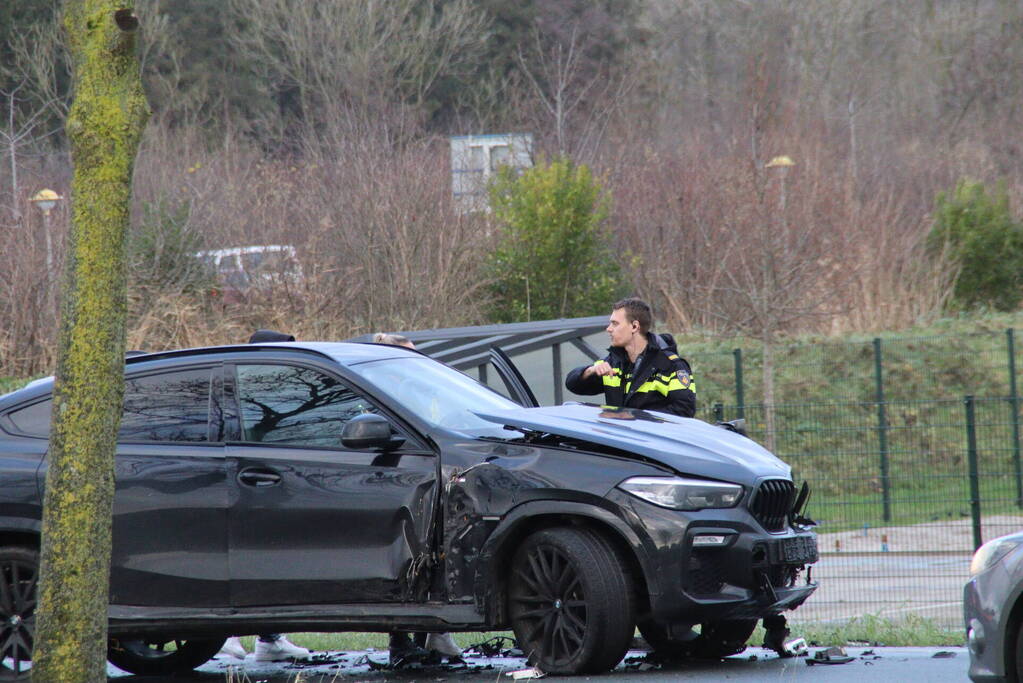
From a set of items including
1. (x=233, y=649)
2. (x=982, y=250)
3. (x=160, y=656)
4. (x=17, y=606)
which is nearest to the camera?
(x=17, y=606)

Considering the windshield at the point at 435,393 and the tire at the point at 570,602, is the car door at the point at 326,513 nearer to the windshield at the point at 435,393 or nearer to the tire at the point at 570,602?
the windshield at the point at 435,393

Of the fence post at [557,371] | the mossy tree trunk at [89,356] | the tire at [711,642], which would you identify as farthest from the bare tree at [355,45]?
the mossy tree trunk at [89,356]

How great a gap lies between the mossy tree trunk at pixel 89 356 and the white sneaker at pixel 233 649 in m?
3.42

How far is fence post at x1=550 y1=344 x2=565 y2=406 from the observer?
1455 centimetres

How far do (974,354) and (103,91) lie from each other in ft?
65.8

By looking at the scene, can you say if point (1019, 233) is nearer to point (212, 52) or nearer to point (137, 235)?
point (137, 235)

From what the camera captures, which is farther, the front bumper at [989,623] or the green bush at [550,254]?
the green bush at [550,254]

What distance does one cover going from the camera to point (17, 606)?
7477 millimetres

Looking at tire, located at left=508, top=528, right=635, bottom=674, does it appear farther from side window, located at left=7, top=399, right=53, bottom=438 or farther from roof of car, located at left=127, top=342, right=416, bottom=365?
side window, located at left=7, top=399, right=53, bottom=438

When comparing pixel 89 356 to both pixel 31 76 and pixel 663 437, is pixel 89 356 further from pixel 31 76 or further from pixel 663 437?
pixel 31 76

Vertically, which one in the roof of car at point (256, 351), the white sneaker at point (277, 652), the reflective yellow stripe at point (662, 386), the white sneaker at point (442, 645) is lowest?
the white sneaker at point (277, 652)

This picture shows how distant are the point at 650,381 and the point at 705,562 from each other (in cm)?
218

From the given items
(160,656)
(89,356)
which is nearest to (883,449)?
(160,656)

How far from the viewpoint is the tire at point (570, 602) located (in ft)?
22.5
